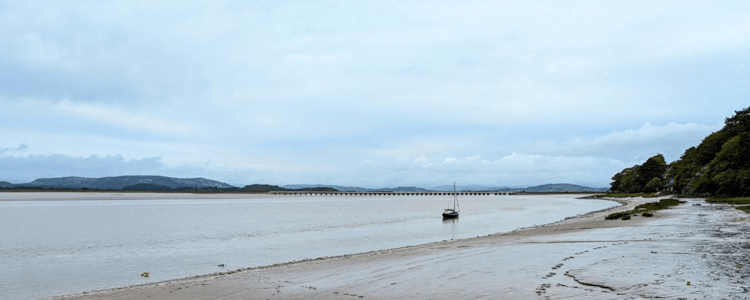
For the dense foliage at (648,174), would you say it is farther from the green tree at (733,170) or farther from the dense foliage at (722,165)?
the green tree at (733,170)

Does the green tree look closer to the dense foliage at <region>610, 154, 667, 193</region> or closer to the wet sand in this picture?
the wet sand

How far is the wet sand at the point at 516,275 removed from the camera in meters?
12.5

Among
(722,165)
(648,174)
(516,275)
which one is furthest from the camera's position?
(648,174)

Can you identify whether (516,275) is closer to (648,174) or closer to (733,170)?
(733,170)

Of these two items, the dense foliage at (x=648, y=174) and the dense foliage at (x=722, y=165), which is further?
the dense foliage at (x=648, y=174)

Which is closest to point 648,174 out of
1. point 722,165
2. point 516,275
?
point 722,165

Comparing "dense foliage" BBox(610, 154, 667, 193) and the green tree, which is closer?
the green tree

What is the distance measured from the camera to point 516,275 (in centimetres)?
1566

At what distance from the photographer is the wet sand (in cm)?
1251

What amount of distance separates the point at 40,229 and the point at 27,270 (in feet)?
99.0

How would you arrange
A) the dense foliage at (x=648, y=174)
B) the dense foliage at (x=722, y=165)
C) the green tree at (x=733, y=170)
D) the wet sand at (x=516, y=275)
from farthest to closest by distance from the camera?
1. the dense foliage at (x=648, y=174)
2. the dense foliage at (x=722, y=165)
3. the green tree at (x=733, y=170)
4. the wet sand at (x=516, y=275)

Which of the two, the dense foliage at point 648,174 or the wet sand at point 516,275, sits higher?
the dense foliage at point 648,174

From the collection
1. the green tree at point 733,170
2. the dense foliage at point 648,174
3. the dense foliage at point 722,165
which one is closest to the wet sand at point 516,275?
the green tree at point 733,170

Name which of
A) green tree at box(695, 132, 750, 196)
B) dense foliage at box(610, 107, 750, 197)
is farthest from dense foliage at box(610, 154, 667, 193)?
green tree at box(695, 132, 750, 196)
